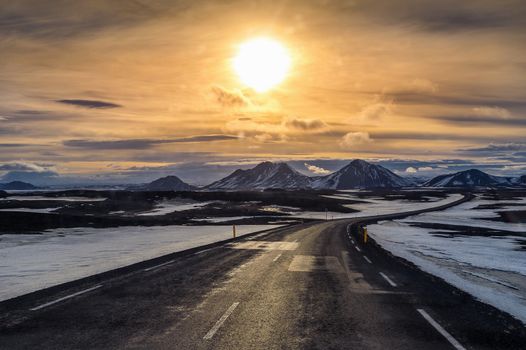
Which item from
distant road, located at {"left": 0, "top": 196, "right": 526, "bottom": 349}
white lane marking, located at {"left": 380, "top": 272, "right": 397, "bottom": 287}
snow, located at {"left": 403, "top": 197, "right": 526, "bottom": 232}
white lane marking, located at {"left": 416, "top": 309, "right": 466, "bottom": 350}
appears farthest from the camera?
snow, located at {"left": 403, "top": 197, "right": 526, "bottom": 232}

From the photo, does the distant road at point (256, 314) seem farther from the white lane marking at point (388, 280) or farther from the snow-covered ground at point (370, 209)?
the snow-covered ground at point (370, 209)

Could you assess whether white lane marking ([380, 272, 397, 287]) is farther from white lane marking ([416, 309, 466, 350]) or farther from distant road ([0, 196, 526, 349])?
white lane marking ([416, 309, 466, 350])

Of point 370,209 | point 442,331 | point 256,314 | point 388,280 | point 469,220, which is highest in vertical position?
point 256,314

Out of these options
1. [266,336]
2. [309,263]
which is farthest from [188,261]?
[266,336]

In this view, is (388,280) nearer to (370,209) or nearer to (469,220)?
(469,220)

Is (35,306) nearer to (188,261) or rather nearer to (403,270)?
(188,261)

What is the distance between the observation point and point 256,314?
30.5 ft

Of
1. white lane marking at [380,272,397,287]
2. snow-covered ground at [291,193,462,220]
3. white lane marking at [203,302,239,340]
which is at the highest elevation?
white lane marking at [203,302,239,340]

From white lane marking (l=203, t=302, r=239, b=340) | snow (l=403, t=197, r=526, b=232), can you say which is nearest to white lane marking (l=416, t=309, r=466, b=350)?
white lane marking (l=203, t=302, r=239, b=340)

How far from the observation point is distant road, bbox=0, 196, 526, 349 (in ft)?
24.3

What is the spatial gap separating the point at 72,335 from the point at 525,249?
29.9 m

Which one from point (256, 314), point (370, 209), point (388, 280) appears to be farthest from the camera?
point (370, 209)

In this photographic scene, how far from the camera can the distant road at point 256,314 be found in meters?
7.41

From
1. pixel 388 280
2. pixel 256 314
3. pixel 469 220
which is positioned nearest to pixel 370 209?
pixel 469 220
